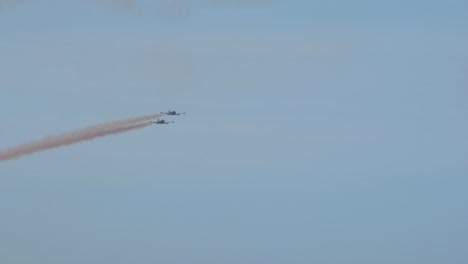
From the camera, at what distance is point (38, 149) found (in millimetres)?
107500

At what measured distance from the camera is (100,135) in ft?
366

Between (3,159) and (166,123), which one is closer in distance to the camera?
(3,159)

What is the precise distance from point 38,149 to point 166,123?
16285 millimetres

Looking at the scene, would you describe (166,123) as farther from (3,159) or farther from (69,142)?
(3,159)

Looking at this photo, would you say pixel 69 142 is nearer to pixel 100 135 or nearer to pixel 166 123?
pixel 100 135

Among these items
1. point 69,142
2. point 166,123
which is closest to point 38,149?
point 69,142

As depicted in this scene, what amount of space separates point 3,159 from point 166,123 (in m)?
20.4

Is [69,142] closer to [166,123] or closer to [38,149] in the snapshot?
[38,149]

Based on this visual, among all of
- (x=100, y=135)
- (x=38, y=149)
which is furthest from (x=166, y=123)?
(x=38, y=149)

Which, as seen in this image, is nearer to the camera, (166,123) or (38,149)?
(38,149)

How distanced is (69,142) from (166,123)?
40.9ft

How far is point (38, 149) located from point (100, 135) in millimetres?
7934

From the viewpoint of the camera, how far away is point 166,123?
115 metres
